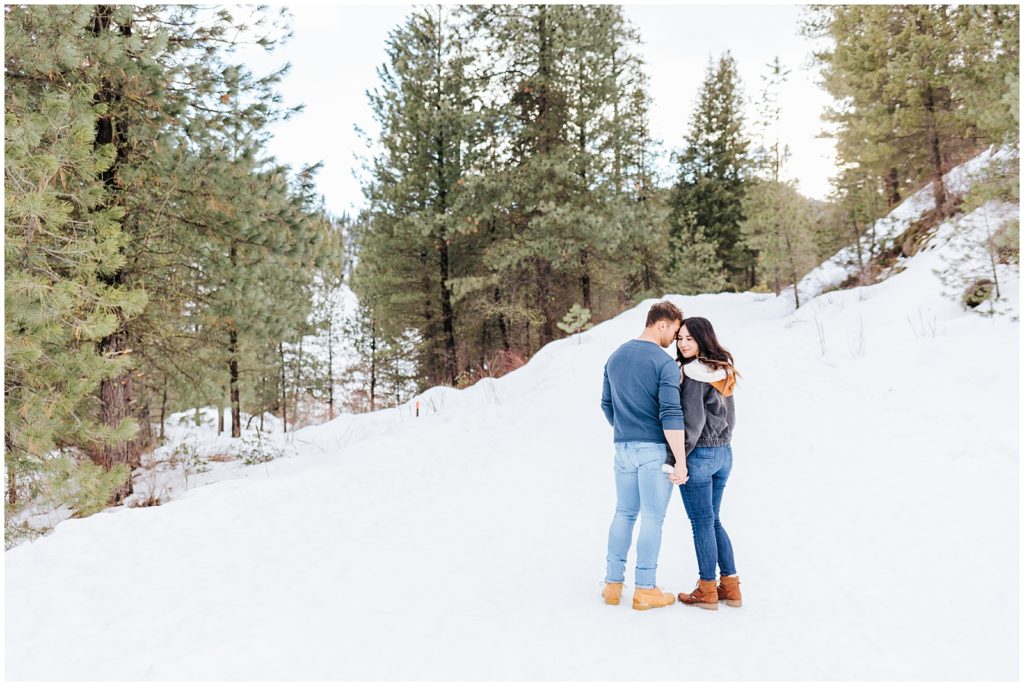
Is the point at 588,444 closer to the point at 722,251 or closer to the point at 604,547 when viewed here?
the point at 604,547

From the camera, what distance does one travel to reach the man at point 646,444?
3.39 m

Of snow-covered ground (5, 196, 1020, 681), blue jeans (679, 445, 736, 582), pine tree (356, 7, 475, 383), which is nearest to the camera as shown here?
snow-covered ground (5, 196, 1020, 681)

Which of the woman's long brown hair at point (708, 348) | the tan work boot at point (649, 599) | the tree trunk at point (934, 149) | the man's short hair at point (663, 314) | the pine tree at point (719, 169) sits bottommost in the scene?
the tan work boot at point (649, 599)

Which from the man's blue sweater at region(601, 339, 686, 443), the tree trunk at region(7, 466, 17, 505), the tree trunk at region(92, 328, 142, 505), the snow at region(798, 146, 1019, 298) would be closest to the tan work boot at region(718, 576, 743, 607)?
the man's blue sweater at region(601, 339, 686, 443)

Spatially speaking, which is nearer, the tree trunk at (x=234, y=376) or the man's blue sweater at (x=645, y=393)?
the man's blue sweater at (x=645, y=393)

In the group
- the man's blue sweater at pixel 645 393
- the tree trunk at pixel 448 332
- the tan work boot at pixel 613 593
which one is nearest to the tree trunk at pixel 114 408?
the tan work boot at pixel 613 593

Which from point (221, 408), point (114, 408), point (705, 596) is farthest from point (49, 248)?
point (221, 408)

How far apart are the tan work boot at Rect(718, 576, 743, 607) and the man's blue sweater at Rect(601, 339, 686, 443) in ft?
Result: 3.21

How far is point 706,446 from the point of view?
3498mm

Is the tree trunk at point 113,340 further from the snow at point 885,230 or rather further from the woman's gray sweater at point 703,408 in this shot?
the snow at point 885,230

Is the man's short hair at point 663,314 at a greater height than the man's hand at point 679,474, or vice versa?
the man's short hair at point 663,314

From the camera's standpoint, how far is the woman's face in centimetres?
356

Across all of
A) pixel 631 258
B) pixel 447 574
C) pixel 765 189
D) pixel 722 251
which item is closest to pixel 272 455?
pixel 447 574

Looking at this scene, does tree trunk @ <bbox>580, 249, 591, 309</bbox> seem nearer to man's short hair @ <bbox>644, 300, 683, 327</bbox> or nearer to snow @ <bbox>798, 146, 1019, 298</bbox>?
snow @ <bbox>798, 146, 1019, 298</bbox>
